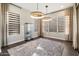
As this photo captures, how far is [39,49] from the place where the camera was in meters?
1.93

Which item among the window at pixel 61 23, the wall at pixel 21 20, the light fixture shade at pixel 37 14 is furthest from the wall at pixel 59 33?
the wall at pixel 21 20

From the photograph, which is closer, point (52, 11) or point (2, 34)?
point (2, 34)

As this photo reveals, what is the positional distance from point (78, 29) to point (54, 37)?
520mm

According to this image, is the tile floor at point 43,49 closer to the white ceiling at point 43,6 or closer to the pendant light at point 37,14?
the pendant light at point 37,14

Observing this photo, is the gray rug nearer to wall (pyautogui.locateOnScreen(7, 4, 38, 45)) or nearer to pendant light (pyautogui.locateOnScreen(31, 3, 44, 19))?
wall (pyautogui.locateOnScreen(7, 4, 38, 45))

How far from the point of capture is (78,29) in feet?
6.21

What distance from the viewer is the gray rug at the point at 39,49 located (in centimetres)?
190

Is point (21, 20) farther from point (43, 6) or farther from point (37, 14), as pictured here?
point (43, 6)

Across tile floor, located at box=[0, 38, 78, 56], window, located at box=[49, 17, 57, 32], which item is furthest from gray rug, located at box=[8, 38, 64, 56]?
window, located at box=[49, 17, 57, 32]

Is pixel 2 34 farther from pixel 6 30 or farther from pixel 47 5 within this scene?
pixel 47 5

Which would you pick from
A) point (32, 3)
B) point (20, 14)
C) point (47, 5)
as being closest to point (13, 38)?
point (20, 14)

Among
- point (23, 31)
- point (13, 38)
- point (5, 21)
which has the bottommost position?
point (13, 38)

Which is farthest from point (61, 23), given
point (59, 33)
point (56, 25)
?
point (59, 33)

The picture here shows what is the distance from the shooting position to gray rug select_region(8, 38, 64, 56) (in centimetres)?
190
